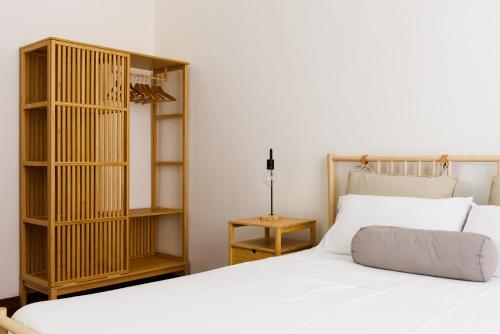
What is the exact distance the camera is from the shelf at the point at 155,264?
3854mm

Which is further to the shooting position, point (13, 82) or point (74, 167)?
point (13, 82)

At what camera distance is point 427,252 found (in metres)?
2.15

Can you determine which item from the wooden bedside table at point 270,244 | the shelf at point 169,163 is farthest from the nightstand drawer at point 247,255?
the shelf at point 169,163

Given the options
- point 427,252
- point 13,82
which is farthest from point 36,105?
point 427,252

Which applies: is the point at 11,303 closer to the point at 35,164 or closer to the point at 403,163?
the point at 35,164

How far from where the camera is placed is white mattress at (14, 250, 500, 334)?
151 cm

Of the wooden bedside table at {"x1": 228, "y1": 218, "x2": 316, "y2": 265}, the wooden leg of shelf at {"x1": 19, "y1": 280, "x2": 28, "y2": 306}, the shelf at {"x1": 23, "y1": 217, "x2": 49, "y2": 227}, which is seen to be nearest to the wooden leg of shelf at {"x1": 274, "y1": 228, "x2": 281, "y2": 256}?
the wooden bedside table at {"x1": 228, "y1": 218, "x2": 316, "y2": 265}

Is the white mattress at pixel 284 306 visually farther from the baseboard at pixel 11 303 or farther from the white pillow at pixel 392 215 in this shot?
the baseboard at pixel 11 303

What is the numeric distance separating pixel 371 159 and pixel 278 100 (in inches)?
34.4

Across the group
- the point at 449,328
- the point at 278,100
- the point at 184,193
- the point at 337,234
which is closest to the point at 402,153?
the point at 337,234

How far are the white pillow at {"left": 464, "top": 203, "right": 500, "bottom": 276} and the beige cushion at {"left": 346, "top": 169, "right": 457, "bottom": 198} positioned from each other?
26 cm

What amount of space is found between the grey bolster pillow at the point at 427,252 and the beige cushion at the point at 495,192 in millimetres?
410

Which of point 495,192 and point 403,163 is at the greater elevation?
point 403,163

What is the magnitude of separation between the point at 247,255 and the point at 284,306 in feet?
4.96
